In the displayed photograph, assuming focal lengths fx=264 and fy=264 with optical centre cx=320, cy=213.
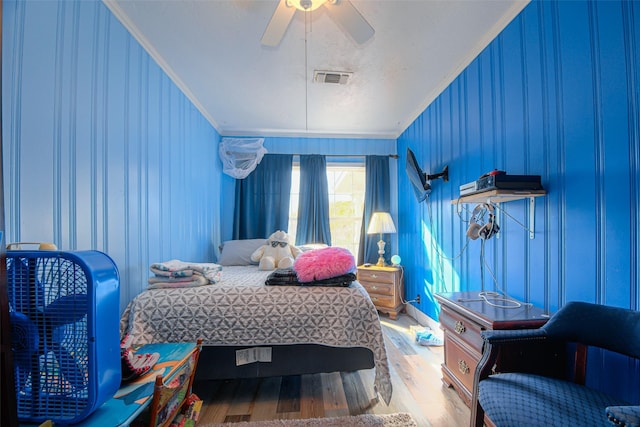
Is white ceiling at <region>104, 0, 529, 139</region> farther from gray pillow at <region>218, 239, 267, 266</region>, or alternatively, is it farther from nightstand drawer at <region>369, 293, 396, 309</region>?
nightstand drawer at <region>369, 293, 396, 309</region>

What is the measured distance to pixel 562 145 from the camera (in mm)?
1401

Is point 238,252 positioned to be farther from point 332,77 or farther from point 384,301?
point 332,77

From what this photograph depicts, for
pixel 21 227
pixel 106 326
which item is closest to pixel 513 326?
pixel 106 326

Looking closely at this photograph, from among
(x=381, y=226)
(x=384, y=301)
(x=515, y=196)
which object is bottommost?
(x=384, y=301)

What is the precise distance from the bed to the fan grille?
71cm

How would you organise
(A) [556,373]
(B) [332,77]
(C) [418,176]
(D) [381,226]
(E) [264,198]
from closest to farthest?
(A) [556,373]
(B) [332,77]
(C) [418,176]
(D) [381,226]
(E) [264,198]

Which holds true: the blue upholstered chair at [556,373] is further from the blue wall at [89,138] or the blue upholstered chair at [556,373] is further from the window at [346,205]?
the window at [346,205]

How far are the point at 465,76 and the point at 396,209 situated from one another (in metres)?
2.08

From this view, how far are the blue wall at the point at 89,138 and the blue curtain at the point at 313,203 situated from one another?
170cm

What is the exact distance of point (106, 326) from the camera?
2.86ft

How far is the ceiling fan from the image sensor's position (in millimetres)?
1442

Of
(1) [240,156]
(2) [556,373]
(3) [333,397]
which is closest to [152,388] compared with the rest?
(3) [333,397]

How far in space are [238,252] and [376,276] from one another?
1.74 metres

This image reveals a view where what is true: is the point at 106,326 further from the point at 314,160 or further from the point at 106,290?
the point at 314,160
